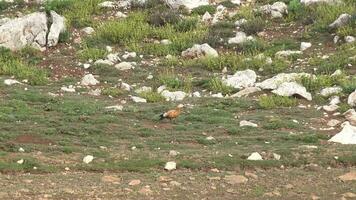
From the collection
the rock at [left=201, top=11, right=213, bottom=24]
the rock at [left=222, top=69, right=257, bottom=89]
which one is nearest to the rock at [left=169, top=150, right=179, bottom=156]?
the rock at [left=222, top=69, right=257, bottom=89]

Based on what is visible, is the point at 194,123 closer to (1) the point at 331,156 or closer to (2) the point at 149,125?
(2) the point at 149,125

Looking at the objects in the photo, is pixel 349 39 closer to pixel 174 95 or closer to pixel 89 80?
pixel 174 95

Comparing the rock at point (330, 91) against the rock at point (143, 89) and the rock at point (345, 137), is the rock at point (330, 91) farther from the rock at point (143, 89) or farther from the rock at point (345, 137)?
the rock at point (143, 89)

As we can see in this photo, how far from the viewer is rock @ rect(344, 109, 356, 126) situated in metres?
9.16

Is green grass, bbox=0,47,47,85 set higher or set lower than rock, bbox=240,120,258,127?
lower

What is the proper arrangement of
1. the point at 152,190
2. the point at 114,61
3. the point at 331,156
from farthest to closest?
the point at 114,61 → the point at 331,156 → the point at 152,190

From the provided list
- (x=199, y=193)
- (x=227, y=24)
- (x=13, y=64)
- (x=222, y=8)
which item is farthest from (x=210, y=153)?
(x=222, y=8)

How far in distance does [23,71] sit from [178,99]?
3.08 metres

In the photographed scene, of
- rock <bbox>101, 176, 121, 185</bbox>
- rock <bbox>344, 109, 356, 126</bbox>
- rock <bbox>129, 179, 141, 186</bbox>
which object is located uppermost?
rock <bbox>129, 179, 141, 186</bbox>

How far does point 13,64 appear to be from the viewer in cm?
1208

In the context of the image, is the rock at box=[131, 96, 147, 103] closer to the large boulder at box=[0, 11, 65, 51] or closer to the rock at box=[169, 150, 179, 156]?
the rock at box=[169, 150, 179, 156]

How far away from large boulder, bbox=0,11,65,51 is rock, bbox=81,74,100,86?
7.48 feet

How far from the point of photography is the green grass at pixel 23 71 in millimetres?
11483

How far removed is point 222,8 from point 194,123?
7.73 meters
